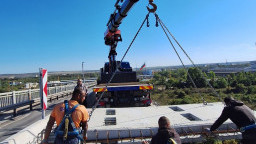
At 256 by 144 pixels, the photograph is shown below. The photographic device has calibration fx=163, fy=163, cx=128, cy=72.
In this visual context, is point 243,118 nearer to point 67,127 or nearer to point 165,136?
point 165,136

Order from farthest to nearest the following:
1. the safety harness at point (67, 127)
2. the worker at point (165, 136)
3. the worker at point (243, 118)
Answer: the worker at point (243, 118)
the safety harness at point (67, 127)
the worker at point (165, 136)

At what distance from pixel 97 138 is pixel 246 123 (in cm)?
262

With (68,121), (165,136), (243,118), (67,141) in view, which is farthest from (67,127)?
(243,118)

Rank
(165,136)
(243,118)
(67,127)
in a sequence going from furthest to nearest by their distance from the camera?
(243,118) < (67,127) < (165,136)

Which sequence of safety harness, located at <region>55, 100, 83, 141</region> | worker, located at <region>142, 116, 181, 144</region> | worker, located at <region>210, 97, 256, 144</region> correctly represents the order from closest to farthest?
1. worker, located at <region>142, 116, 181, 144</region>
2. safety harness, located at <region>55, 100, 83, 141</region>
3. worker, located at <region>210, 97, 256, 144</region>

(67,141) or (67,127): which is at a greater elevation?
(67,127)

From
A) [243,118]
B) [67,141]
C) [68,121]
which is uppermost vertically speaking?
[68,121]

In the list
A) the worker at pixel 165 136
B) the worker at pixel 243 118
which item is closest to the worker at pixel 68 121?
the worker at pixel 165 136

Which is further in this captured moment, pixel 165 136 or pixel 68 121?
pixel 68 121

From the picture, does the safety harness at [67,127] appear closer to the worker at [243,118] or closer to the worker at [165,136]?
the worker at [165,136]

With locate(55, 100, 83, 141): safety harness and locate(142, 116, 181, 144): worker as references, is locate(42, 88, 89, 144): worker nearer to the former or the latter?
locate(55, 100, 83, 141): safety harness

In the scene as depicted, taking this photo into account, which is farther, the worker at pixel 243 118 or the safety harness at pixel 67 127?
the worker at pixel 243 118

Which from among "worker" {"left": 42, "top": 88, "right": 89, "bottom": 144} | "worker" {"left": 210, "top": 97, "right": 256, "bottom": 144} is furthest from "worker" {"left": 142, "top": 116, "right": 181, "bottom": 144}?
"worker" {"left": 210, "top": 97, "right": 256, "bottom": 144}

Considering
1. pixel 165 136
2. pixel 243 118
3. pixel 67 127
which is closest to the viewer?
pixel 165 136
